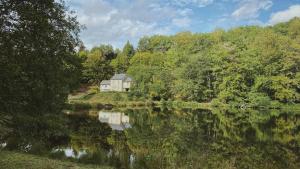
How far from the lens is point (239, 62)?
76.7 m

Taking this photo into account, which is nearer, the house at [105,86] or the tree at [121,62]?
the house at [105,86]

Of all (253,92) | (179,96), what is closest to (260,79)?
(253,92)

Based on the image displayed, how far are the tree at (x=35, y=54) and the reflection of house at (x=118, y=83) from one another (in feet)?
264

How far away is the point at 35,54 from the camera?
14.2 m

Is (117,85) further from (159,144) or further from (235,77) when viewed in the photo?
(159,144)

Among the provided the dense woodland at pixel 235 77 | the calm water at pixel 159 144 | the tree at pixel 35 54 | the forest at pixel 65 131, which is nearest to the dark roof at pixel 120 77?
the dense woodland at pixel 235 77

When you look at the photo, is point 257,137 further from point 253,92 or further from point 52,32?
point 253,92

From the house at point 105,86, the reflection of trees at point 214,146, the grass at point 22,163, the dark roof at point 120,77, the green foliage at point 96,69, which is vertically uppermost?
the green foliage at point 96,69

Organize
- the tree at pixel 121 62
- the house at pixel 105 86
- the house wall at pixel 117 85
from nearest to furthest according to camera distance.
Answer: the house at pixel 105 86, the house wall at pixel 117 85, the tree at pixel 121 62

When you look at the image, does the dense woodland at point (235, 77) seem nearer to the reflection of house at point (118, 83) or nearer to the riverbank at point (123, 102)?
the riverbank at point (123, 102)

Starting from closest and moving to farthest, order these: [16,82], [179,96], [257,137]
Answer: [16,82] < [257,137] < [179,96]

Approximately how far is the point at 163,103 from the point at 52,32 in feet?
202

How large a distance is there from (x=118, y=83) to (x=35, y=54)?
279 ft

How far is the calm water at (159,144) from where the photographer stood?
1739cm
